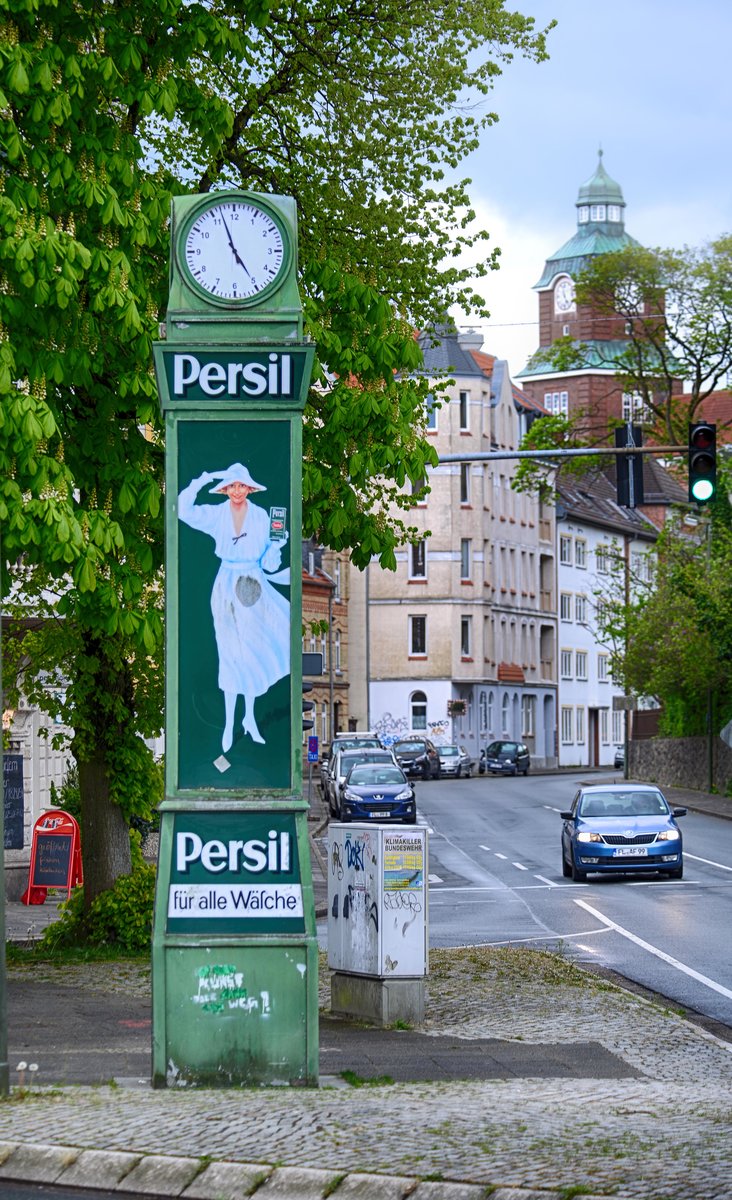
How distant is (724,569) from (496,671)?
48.8 m

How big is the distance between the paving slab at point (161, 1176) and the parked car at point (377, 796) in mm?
40721

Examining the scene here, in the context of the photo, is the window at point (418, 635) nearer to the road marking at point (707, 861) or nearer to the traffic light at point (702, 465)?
the road marking at point (707, 861)

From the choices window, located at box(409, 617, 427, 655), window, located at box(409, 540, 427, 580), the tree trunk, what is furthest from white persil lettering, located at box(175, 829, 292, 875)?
window, located at box(409, 540, 427, 580)

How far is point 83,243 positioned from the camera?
51.3ft

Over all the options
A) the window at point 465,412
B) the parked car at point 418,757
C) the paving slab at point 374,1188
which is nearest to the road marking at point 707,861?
the paving slab at point 374,1188

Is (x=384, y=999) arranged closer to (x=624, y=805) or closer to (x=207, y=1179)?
(x=207, y=1179)

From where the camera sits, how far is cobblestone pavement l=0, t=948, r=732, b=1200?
25.4ft

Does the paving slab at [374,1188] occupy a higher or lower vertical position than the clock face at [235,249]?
lower

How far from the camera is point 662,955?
814 inches

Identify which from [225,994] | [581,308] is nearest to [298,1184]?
[225,994]

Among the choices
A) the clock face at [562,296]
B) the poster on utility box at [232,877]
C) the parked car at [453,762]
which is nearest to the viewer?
the poster on utility box at [232,877]

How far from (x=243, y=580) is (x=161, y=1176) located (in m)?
3.76

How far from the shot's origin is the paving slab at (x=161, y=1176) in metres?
7.96

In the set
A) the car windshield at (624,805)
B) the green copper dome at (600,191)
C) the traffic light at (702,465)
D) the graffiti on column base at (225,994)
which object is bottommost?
the graffiti on column base at (225,994)
